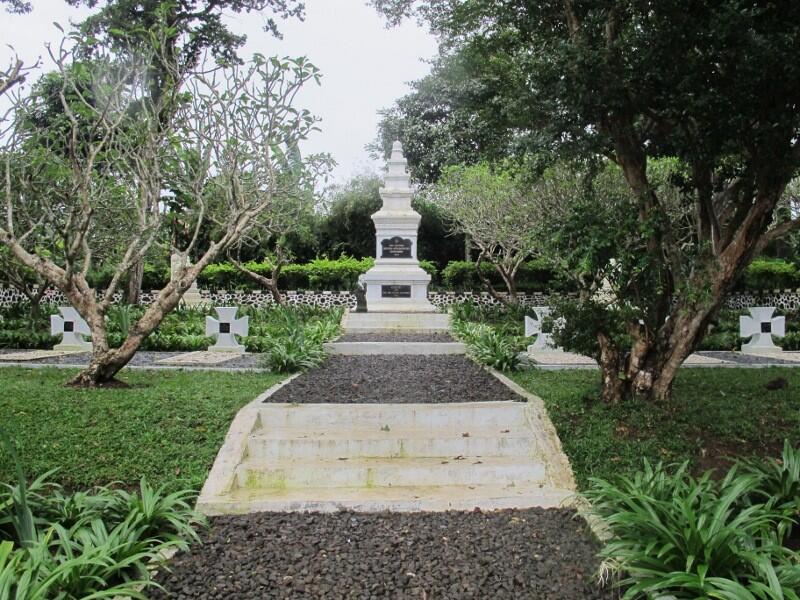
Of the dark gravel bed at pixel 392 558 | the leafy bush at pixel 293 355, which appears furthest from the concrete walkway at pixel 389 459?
the leafy bush at pixel 293 355

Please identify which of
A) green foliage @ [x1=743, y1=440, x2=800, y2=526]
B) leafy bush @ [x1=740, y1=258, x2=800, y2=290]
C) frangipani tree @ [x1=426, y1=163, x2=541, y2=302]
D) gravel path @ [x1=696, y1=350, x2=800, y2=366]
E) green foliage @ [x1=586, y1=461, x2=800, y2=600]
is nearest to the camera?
green foliage @ [x1=586, y1=461, x2=800, y2=600]

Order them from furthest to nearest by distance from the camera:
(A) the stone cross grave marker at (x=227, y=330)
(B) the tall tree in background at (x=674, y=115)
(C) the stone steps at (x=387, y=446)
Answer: (A) the stone cross grave marker at (x=227, y=330), (C) the stone steps at (x=387, y=446), (B) the tall tree in background at (x=674, y=115)

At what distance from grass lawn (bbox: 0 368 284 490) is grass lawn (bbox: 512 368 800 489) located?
9.59 feet

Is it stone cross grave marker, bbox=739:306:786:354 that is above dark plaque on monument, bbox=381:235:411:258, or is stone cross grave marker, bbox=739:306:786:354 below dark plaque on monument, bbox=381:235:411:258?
below

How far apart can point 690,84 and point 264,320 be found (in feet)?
42.0

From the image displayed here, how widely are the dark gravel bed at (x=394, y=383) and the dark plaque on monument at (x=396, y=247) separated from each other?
23.5 feet

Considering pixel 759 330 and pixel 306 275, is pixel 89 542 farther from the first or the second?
pixel 306 275

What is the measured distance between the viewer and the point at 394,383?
7516 mm

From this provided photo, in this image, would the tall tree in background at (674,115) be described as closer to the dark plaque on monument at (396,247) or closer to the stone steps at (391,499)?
the stone steps at (391,499)

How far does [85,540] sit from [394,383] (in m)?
4.72

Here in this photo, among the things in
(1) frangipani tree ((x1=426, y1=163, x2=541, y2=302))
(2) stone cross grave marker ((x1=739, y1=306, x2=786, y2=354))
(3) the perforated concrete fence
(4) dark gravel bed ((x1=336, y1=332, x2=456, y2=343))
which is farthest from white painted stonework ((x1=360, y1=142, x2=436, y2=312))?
(2) stone cross grave marker ((x1=739, y1=306, x2=786, y2=354))

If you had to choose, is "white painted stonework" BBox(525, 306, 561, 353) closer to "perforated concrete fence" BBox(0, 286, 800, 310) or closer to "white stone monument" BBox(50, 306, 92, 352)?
"perforated concrete fence" BBox(0, 286, 800, 310)

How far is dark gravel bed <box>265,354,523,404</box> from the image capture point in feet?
21.3

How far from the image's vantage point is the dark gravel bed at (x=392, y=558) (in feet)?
9.95
